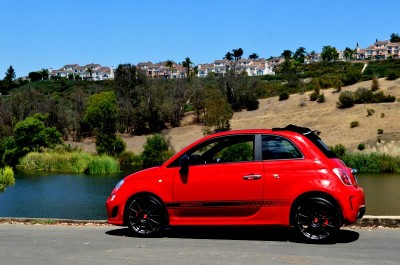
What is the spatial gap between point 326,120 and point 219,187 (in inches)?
2698

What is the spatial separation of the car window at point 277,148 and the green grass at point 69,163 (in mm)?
51342

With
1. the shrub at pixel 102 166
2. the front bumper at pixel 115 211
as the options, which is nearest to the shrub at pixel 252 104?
the shrub at pixel 102 166

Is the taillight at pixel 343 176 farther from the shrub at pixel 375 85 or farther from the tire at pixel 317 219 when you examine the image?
the shrub at pixel 375 85

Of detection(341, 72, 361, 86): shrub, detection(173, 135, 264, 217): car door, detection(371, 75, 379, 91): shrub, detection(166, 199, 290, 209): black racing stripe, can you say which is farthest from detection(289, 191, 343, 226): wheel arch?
detection(341, 72, 361, 86): shrub

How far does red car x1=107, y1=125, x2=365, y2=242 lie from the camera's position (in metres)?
8.93

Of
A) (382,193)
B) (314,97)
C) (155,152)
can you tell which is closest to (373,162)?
(382,193)

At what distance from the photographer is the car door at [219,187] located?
9289 mm

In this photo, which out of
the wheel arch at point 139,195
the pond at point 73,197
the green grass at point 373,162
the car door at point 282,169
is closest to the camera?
the car door at point 282,169

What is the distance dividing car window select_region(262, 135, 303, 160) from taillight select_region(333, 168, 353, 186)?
2.37 feet

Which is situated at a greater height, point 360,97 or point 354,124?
point 360,97

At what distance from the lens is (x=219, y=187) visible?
370 inches

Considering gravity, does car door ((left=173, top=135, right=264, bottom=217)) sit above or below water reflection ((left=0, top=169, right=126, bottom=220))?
above

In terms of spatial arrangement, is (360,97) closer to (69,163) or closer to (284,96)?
(284,96)

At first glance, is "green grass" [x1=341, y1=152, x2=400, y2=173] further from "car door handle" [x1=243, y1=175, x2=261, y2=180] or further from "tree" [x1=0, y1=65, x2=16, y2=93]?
"tree" [x1=0, y1=65, x2=16, y2=93]
